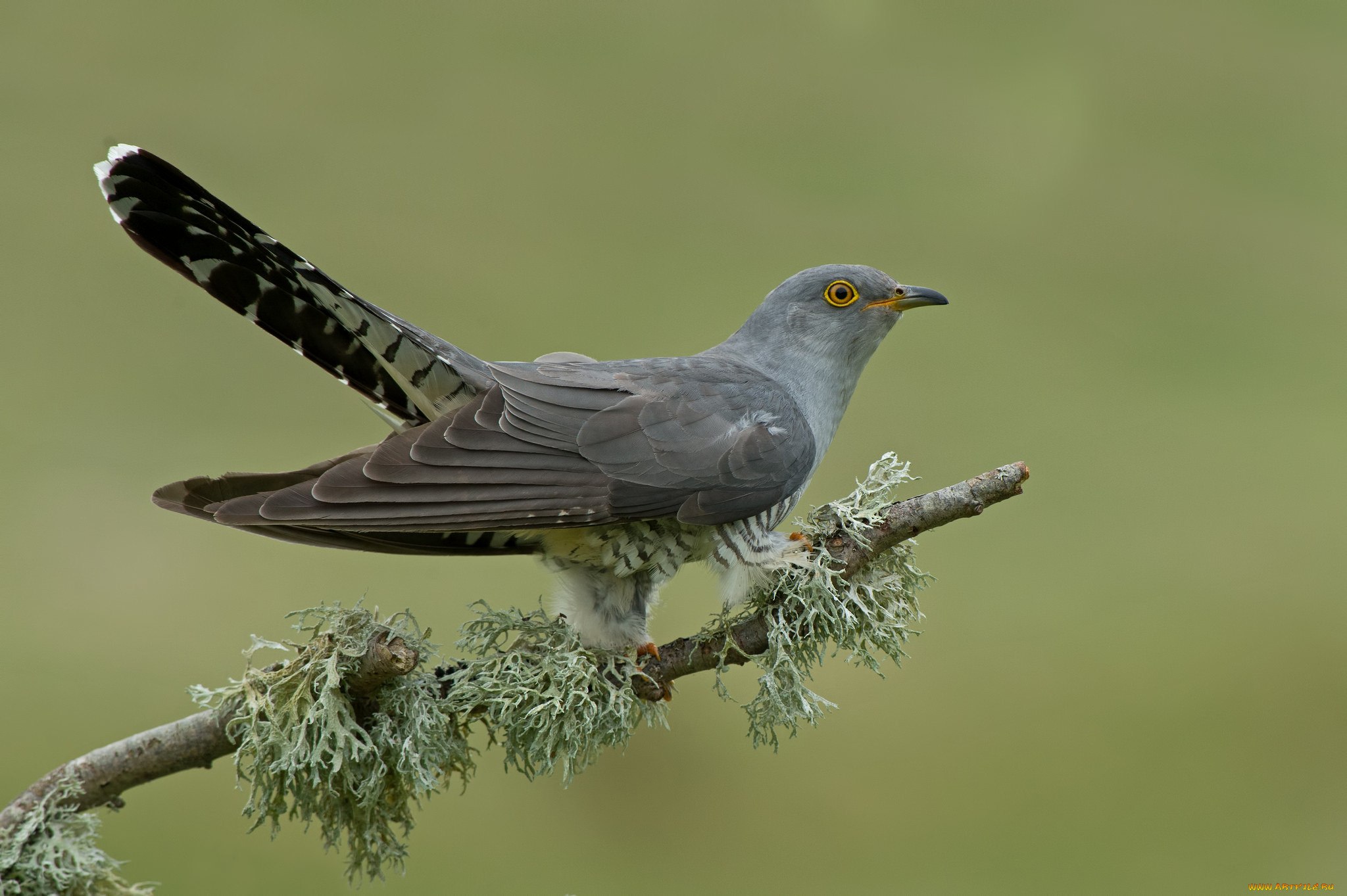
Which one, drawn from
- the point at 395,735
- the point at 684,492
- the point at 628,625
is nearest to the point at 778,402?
the point at 684,492

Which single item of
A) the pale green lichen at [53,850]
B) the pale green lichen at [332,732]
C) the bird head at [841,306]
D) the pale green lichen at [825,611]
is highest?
the bird head at [841,306]

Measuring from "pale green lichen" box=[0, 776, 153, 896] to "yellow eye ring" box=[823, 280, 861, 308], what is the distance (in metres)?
1.46

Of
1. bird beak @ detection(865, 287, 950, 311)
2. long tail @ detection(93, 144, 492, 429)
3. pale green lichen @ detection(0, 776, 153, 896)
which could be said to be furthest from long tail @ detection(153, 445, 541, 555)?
bird beak @ detection(865, 287, 950, 311)

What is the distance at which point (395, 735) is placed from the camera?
1.48m

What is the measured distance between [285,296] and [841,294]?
3.23 ft

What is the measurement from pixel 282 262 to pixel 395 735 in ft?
2.35

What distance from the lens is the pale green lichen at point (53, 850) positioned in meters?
1.46

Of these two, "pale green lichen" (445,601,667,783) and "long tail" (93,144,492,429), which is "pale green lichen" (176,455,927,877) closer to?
"pale green lichen" (445,601,667,783)

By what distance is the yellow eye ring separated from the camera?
1.94 m

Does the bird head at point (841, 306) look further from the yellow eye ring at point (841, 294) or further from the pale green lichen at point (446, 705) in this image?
the pale green lichen at point (446, 705)

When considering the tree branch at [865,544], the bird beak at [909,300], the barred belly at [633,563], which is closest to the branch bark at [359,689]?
the tree branch at [865,544]

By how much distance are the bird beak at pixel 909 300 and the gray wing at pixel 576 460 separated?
27 centimetres

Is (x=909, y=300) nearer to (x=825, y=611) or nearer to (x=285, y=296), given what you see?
(x=825, y=611)

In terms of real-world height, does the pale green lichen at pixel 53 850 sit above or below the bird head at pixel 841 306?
below
